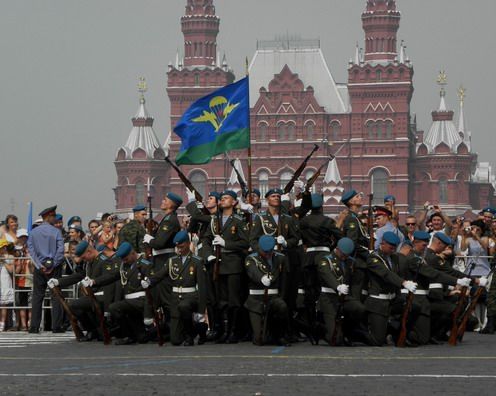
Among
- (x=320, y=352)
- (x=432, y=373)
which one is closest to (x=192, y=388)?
(x=432, y=373)

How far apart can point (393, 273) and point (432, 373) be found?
9.79 ft

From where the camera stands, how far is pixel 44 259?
16.9 meters

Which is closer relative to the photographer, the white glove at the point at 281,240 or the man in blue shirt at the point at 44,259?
the white glove at the point at 281,240

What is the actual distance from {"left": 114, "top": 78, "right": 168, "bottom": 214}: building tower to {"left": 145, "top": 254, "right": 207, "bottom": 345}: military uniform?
79.4m

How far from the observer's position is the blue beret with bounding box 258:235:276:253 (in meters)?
13.5

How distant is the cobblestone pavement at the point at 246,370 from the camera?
9.57 meters

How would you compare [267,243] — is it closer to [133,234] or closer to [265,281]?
[265,281]

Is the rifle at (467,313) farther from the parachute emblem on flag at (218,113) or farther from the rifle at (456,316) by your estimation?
the parachute emblem on flag at (218,113)

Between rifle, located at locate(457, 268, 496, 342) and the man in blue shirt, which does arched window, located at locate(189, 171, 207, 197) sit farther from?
rifle, located at locate(457, 268, 496, 342)

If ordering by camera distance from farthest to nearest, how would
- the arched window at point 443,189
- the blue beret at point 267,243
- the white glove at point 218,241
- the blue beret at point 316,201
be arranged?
Answer: the arched window at point 443,189 → the blue beret at point 316,201 → the white glove at point 218,241 → the blue beret at point 267,243

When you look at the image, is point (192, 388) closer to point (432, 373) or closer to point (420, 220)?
point (432, 373)

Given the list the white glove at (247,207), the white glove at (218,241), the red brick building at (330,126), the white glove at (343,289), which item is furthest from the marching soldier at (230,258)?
the red brick building at (330,126)

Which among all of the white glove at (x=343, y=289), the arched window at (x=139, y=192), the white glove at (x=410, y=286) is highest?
the arched window at (x=139, y=192)

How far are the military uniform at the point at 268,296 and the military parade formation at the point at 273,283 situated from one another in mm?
12
